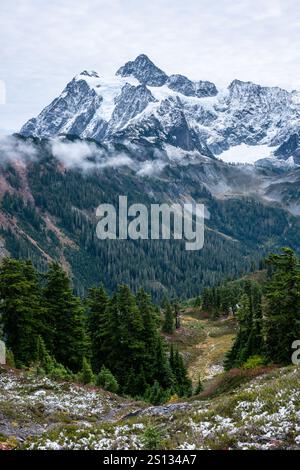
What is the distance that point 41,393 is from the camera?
1443 inches

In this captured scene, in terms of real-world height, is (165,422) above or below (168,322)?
above

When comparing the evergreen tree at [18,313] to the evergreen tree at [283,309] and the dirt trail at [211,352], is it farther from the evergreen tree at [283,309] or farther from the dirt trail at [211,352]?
the dirt trail at [211,352]

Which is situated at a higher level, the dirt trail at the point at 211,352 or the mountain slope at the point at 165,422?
the mountain slope at the point at 165,422

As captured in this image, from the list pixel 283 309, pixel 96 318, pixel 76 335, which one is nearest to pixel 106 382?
pixel 76 335

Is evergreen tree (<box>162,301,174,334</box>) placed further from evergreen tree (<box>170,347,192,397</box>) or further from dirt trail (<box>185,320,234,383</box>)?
evergreen tree (<box>170,347,192,397</box>)

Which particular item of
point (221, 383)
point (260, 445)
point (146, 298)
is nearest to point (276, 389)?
point (260, 445)

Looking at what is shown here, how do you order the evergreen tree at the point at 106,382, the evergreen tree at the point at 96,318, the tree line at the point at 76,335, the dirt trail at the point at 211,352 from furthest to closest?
the dirt trail at the point at 211,352 → the evergreen tree at the point at 96,318 → the tree line at the point at 76,335 → the evergreen tree at the point at 106,382

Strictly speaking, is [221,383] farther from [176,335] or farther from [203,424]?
[176,335]

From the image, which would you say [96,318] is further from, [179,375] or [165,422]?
[165,422]

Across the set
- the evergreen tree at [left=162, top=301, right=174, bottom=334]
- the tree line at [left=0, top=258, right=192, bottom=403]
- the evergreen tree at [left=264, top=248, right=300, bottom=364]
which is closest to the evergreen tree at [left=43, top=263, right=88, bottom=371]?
the tree line at [left=0, top=258, right=192, bottom=403]

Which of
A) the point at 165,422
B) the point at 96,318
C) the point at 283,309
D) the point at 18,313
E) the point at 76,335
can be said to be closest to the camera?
the point at 165,422

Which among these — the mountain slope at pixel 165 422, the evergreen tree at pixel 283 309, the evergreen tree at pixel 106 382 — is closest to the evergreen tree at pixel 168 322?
the evergreen tree at pixel 106 382

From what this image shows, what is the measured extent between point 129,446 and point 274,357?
79.7 feet

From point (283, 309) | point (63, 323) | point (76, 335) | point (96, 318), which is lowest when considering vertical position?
point (76, 335)
